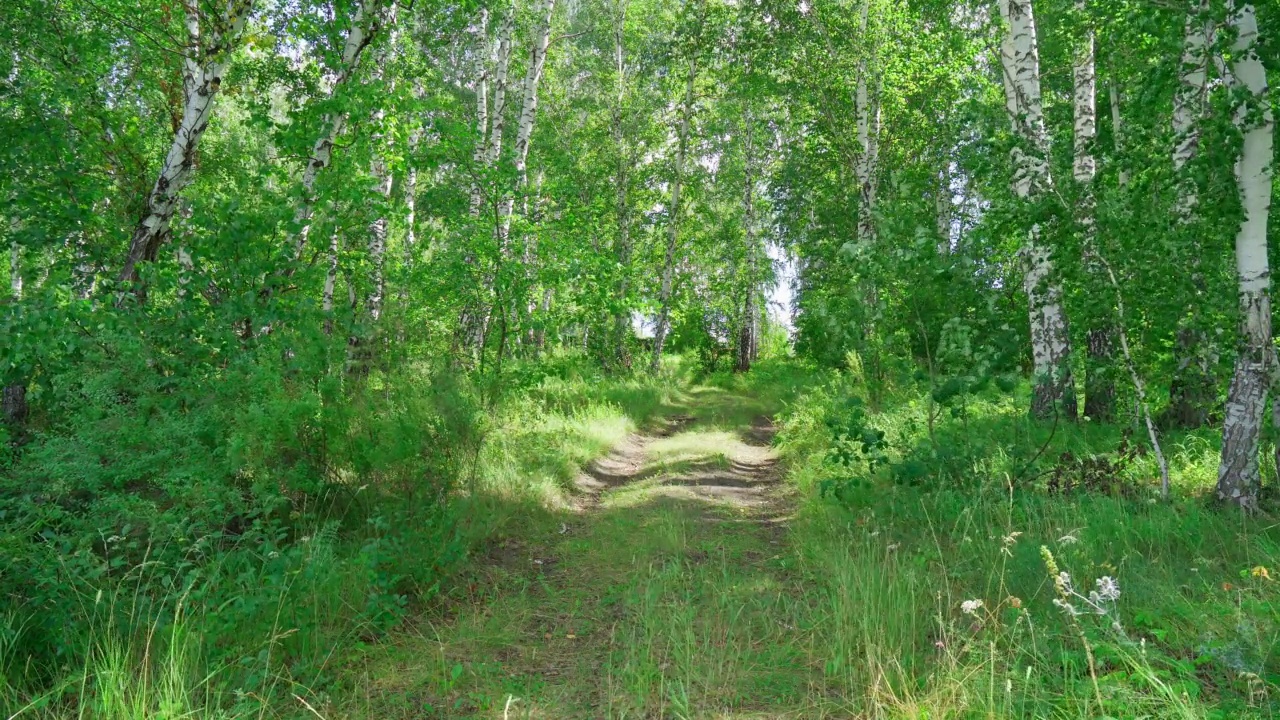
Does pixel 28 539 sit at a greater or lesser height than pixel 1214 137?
lesser

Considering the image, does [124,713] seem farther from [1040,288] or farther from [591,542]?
[1040,288]

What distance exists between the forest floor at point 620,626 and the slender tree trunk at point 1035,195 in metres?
3.14

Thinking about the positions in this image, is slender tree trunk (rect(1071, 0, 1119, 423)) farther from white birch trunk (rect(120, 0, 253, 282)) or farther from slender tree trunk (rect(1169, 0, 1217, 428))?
white birch trunk (rect(120, 0, 253, 282))

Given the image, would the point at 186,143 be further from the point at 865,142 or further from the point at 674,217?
the point at 674,217

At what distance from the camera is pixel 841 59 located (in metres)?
13.4

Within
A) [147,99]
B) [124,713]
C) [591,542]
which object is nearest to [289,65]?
[147,99]

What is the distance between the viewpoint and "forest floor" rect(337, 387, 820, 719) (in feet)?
10.9

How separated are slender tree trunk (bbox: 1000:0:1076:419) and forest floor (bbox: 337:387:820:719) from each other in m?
3.14

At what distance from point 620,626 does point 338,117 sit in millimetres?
5489

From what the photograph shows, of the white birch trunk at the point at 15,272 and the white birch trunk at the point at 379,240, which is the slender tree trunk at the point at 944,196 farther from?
the white birch trunk at the point at 15,272

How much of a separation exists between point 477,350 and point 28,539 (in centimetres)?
621

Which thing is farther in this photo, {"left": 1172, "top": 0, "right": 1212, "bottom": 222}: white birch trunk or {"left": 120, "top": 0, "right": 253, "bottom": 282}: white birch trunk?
{"left": 120, "top": 0, "right": 253, "bottom": 282}: white birch trunk

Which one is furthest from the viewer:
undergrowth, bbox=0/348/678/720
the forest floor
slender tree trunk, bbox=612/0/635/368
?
slender tree trunk, bbox=612/0/635/368

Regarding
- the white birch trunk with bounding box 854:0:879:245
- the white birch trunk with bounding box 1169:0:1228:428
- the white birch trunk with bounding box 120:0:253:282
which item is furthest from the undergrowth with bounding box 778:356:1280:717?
the white birch trunk with bounding box 854:0:879:245
